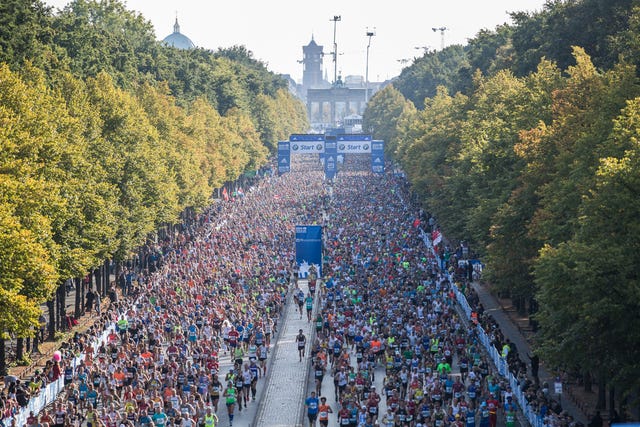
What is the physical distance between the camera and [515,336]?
50.1 m

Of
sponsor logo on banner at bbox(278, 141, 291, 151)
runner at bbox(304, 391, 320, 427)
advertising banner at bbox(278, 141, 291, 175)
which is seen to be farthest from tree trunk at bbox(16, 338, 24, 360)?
sponsor logo on banner at bbox(278, 141, 291, 151)

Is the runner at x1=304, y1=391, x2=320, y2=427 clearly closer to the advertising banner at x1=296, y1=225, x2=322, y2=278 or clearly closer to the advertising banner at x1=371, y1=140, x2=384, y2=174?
the advertising banner at x1=296, y1=225, x2=322, y2=278

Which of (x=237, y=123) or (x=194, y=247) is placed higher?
(x=237, y=123)

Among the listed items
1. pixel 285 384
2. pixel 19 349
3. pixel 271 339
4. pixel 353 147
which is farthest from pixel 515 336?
pixel 353 147

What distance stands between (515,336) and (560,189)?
9.72 metres

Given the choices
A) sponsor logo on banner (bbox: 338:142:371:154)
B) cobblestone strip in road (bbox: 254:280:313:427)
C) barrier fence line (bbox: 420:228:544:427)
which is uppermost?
sponsor logo on banner (bbox: 338:142:371:154)

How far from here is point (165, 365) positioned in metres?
39.8

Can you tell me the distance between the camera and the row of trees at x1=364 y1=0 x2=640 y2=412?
2961 cm

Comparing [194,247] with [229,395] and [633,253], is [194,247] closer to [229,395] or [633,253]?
[229,395]

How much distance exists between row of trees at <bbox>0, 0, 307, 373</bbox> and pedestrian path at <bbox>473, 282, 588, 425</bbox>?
17.3m

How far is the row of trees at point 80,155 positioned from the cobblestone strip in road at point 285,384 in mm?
8167

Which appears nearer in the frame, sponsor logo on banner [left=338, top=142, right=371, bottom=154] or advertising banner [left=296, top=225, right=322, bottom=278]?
advertising banner [left=296, top=225, right=322, bottom=278]

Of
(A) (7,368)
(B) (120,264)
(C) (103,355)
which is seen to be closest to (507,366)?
(C) (103,355)

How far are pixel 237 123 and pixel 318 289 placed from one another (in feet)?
242
